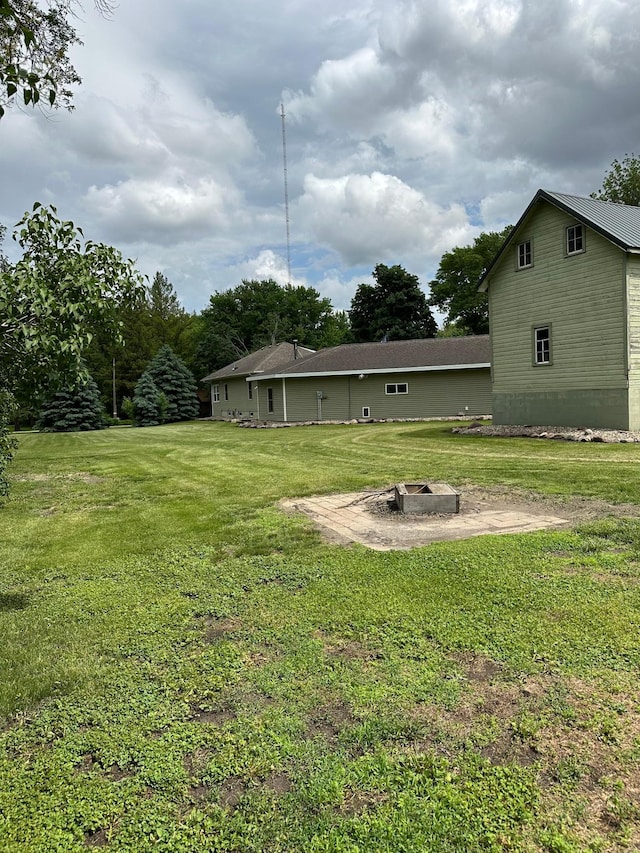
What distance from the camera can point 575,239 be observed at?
14531 mm

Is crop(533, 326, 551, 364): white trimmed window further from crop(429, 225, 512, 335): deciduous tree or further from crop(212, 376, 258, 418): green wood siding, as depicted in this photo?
crop(429, 225, 512, 335): deciduous tree

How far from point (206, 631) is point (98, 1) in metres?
6.79

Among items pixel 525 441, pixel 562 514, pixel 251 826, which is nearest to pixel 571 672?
pixel 251 826

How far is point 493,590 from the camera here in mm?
3436

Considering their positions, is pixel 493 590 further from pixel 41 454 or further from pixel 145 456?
pixel 41 454

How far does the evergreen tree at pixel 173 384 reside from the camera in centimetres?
3619

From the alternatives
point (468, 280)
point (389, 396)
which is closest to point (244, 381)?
point (389, 396)

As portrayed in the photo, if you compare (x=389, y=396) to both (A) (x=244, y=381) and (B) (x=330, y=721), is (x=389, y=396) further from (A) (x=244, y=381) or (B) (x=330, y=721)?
(B) (x=330, y=721)

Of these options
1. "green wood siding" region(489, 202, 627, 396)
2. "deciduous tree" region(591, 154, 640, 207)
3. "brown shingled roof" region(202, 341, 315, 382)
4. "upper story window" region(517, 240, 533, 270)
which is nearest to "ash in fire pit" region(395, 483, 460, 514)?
"green wood siding" region(489, 202, 627, 396)

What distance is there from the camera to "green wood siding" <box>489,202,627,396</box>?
44.3 ft

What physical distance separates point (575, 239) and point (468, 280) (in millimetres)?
33748

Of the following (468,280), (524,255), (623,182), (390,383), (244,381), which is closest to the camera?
(524,255)

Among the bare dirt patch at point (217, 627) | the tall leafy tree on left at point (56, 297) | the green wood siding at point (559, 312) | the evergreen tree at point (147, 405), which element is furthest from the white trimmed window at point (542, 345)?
the evergreen tree at point (147, 405)

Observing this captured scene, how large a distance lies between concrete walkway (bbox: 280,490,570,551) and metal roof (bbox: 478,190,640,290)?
1064cm
